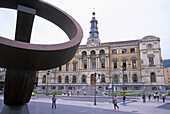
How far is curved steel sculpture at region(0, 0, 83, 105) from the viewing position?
21.2ft

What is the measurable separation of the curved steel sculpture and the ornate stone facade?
111 ft

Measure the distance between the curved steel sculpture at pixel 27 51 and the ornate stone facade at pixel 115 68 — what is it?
34.0 meters

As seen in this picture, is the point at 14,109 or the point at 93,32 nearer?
the point at 14,109

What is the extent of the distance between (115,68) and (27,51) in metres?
44.8

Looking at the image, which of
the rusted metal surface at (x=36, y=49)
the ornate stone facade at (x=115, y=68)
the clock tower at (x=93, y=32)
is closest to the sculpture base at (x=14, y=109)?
the rusted metal surface at (x=36, y=49)

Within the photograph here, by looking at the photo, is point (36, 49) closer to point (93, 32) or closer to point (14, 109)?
point (14, 109)

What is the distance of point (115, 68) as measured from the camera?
49250mm

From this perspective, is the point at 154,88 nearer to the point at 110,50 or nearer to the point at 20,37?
the point at 110,50

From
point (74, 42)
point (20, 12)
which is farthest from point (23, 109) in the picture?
point (20, 12)

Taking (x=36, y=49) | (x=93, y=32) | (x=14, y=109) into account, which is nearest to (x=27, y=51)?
(x=36, y=49)

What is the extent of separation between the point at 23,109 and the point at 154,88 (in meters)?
42.5

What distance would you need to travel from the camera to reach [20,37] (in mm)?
8977

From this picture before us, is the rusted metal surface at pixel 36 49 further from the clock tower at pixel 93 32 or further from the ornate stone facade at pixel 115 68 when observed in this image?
the clock tower at pixel 93 32

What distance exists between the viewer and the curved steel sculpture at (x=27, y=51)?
Result: 645 cm
